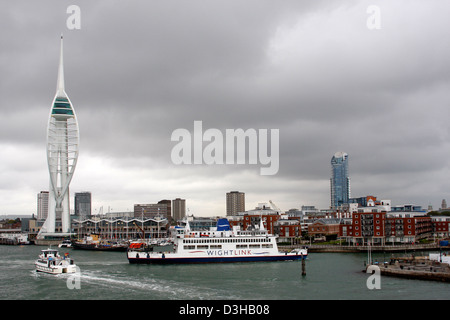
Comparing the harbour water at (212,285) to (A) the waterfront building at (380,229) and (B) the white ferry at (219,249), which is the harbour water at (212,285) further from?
(A) the waterfront building at (380,229)

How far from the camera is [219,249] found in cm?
5625

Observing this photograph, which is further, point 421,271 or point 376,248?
point 376,248

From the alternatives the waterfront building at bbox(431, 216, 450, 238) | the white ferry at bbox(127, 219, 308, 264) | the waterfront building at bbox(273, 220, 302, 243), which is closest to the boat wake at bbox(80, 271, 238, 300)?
the white ferry at bbox(127, 219, 308, 264)

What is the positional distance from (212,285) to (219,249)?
775 inches

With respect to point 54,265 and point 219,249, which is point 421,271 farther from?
point 54,265

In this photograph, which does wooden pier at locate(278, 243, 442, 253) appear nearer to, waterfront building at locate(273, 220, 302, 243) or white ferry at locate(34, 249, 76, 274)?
waterfront building at locate(273, 220, 302, 243)

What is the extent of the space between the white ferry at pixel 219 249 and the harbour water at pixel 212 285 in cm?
592

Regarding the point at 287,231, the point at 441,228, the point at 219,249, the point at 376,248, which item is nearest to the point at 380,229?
the point at 376,248

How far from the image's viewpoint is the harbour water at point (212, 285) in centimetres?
3216

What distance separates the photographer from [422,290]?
111 ft

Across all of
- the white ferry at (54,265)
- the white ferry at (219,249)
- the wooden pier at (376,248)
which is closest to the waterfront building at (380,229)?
the wooden pier at (376,248)
